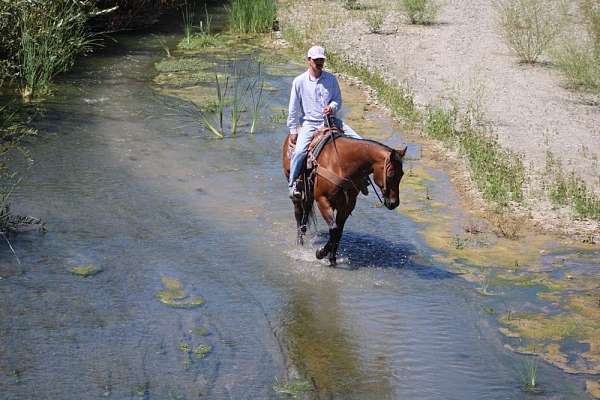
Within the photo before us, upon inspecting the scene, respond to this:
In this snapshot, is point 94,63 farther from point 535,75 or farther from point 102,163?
point 535,75

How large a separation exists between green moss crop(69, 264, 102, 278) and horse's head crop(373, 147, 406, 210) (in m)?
3.12

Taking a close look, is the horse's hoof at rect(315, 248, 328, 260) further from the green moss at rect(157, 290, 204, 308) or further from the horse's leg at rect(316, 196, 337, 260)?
the green moss at rect(157, 290, 204, 308)

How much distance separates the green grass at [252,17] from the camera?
938 inches

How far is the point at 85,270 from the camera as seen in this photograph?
992 centimetres

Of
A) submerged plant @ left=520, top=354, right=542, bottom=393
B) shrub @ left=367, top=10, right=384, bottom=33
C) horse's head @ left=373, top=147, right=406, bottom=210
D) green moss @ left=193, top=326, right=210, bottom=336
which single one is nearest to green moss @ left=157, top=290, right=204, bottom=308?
green moss @ left=193, top=326, right=210, bottom=336

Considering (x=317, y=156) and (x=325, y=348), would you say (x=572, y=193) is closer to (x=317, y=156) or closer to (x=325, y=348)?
(x=317, y=156)

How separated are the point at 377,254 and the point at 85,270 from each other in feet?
10.8

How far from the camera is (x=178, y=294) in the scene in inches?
374

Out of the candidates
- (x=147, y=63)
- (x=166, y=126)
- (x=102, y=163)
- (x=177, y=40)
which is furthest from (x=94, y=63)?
(x=102, y=163)

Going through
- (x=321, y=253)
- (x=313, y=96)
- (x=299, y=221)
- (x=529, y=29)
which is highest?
(x=313, y=96)

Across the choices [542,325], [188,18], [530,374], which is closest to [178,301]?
[530,374]

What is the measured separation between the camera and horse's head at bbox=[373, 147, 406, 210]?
30.9ft

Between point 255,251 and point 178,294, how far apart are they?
1500 mm

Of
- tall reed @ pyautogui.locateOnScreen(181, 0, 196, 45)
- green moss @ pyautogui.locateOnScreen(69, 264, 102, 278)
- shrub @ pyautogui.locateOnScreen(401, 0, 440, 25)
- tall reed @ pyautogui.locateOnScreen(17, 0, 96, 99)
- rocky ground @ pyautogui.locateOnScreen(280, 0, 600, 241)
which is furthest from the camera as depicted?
shrub @ pyautogui.locateOnScreen(401, 0, 440, 25)
